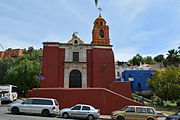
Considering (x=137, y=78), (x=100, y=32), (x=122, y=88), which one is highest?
(x=100, y=32)

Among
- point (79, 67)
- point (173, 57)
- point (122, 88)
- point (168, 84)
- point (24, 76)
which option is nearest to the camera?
point (122, 88)

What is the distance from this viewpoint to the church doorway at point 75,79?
2042cm

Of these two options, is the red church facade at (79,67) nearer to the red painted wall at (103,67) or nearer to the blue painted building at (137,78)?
the red painted wall at (103,67)

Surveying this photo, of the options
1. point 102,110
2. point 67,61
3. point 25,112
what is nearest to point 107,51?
point 67,61

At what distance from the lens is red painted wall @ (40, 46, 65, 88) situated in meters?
19.6

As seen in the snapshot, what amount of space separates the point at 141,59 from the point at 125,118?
73.0m

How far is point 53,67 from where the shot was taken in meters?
20.1

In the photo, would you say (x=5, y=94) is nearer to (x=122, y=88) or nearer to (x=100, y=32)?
(x=122, y=88)

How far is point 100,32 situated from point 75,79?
18.3 m

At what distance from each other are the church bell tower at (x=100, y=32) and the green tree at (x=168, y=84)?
1513 centimetres

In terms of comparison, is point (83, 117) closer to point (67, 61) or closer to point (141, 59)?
point (67, 61)

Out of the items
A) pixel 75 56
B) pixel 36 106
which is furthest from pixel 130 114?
pixel 75 56

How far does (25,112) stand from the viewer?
12523mm

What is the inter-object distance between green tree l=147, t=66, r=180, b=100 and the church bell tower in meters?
15.1
